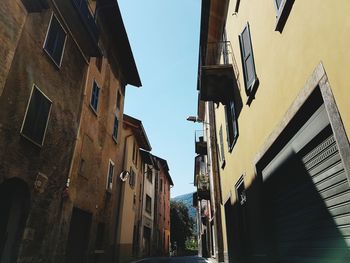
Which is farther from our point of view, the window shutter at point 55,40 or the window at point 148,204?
the window at point 148,204

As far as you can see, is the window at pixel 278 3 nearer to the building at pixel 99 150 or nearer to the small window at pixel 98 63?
the building at pixel 99 150

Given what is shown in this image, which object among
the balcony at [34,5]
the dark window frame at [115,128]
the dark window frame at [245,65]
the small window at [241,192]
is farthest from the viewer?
the dark window frame at [115,128]

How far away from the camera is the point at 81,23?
421 inches

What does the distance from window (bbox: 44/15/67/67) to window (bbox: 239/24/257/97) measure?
235 inches

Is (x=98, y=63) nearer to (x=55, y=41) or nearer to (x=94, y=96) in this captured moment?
(x=94, y=96)

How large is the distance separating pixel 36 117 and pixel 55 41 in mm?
2992

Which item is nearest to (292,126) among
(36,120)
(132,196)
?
(36,120)

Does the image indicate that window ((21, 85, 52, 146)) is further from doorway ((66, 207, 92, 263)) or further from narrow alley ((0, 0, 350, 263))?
doorway ((66, 207, 92, 263))

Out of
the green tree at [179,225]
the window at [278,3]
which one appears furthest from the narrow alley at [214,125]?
the green tree at [179,225]

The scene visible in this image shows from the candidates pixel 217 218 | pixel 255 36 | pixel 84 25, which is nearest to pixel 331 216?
pixel 255 36

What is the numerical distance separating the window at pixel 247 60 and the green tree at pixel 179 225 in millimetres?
44183

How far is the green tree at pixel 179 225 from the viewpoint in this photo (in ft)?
161

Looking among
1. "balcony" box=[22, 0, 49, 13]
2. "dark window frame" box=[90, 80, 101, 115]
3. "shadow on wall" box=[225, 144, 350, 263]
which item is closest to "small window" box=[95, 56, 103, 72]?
"dark window frame" box=[90, 80, 101, 115]

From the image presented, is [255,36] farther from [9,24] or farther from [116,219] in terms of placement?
[116,219]
